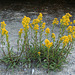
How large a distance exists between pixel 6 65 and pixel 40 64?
0.74 metres

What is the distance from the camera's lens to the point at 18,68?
8.05ft

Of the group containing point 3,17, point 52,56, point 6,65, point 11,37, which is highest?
point 3,17

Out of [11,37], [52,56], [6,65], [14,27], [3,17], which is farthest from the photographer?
[3,17]

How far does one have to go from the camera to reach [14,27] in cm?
482

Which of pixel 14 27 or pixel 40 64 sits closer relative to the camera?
pixel 40 64

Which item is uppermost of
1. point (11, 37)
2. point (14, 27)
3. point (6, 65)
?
point (14, 27)

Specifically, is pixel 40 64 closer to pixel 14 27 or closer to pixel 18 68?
pixel 18 68

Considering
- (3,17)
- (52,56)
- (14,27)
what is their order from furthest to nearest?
(3,17)
(14,27)
(52,56)

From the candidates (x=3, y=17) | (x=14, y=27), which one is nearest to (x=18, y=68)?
(x=14, y=27)

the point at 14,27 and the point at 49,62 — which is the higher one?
the point at 14,27

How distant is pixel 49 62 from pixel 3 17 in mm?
4228

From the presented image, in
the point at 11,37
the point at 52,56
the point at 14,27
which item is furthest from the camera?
the point at 14,27

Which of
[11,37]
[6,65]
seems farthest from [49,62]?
[11,37]

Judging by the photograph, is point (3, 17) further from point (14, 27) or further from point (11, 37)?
point (11, 37)
